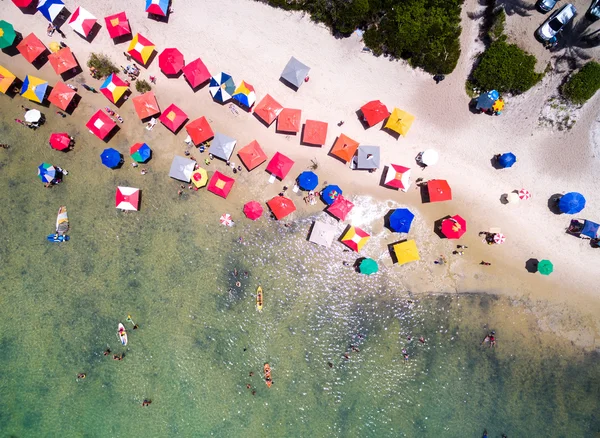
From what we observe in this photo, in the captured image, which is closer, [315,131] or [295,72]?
[295,72]

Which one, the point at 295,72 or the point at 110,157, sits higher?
the point at 295,72

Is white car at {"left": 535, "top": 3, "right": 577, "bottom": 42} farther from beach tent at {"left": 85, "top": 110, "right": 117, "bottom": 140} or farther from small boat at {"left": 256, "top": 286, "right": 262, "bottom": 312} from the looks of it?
beach tent at {"left": 85, "top": 110, "right": 117, "bottom": 140}

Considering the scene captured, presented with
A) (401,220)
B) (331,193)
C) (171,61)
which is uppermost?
(401,220)

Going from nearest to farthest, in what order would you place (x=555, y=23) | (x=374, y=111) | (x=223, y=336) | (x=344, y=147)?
(x=555, y=23) → (x=374, y=111) → (x=344, y=147) → (x=223, y=336)

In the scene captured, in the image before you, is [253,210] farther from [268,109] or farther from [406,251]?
[406,251]

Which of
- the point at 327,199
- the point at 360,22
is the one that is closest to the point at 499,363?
the point at 327,199

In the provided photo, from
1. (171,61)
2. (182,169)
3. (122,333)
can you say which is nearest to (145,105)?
(171,61)

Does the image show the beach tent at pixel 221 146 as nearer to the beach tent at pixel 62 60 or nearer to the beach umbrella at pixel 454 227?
the beach tent at pixel 62 60

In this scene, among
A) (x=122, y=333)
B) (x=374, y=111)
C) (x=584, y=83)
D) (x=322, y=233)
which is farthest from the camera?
(x=122, y=333)
